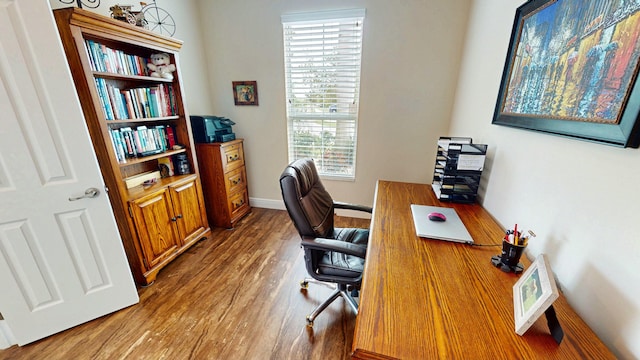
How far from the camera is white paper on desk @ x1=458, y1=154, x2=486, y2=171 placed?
55.2 inches

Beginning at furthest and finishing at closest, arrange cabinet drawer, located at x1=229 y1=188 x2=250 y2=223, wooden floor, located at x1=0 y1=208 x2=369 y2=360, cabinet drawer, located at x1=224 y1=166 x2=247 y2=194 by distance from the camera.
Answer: cabinet drawer, located at x1=229 y1=188 x2=250 y2=223 → cabinet drawer, located at x1=224 y1=166 x2=247 y2=194 → wooden floor, located at x1=0 y1=208 x2=369 y2=360

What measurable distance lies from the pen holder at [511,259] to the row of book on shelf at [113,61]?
2.49 meters

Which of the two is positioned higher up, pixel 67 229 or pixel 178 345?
pixel 67 229

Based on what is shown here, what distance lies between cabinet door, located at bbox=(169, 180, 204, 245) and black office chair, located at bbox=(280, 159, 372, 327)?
132 cm

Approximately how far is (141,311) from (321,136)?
7.49 ft

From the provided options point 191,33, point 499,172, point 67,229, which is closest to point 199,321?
point 67,229

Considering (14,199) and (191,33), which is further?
(191,33)

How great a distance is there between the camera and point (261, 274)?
200cm

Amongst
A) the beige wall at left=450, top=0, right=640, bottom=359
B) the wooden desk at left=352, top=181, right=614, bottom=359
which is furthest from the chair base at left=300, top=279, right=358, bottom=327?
the beige wall at left=450, top=0, right=640, bottom=359

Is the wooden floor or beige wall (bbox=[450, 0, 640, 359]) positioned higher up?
beige wall (bbox=[450, 0, 640, 359])

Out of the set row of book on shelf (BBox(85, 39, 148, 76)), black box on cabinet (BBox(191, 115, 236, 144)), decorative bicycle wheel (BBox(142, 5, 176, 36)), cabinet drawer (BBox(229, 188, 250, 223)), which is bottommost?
cabinet drawer (BBox(229, 188, 250, 223))

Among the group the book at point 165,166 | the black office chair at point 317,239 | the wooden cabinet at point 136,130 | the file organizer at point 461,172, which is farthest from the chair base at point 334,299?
the book at point 165,166

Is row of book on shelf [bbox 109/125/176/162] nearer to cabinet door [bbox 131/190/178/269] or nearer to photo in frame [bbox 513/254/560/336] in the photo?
cabinet door [bbox 131/190/178/269]

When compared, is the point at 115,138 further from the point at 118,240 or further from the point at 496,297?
the point at 496,297
